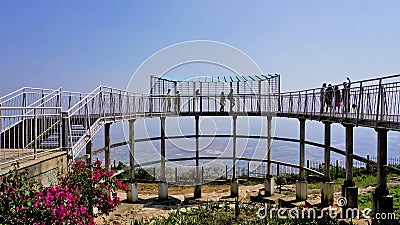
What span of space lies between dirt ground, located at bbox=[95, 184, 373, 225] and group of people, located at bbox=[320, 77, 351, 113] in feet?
13.9

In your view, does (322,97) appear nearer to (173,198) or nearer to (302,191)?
(302,191)

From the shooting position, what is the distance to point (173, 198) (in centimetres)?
1745

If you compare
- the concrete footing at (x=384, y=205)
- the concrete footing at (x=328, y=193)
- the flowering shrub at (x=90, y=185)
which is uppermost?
the flowering shrub at (x=90, y=185)

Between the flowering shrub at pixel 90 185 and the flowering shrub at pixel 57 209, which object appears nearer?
the flowering shrub at pixel 57 209

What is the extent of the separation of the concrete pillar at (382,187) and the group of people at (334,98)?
1987mm

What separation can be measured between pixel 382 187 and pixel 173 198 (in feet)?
33.0

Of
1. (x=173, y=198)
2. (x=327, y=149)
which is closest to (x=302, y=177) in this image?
(x=327, y=149)

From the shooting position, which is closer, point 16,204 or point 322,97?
point 16,204

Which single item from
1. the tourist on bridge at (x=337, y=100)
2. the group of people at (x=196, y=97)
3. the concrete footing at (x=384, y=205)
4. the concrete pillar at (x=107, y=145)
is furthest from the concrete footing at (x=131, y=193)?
the concrete footing at (x=384, y=205)

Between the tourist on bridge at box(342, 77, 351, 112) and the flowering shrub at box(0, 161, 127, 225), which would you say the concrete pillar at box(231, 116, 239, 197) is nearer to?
the tourist on bridge at box(342, 77, 351, 112)

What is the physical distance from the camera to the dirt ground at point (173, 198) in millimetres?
13758

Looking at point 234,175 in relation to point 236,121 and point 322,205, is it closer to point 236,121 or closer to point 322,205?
point 236,121

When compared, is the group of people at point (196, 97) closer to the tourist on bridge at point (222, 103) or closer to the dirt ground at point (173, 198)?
the tourist on bridge at point (222, 103)

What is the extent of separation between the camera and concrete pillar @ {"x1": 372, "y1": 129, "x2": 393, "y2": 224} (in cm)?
904
